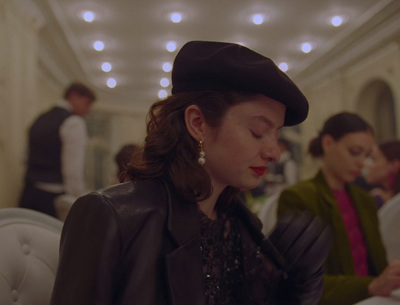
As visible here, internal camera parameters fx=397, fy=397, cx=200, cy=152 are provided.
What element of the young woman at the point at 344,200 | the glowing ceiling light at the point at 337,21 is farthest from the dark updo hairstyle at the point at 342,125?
the glowing ceiling light at the point at 337,21

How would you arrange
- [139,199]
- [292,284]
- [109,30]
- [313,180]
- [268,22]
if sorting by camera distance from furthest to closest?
[313,180]
[109,30]
[268,22]
[292,284]
[139,199]

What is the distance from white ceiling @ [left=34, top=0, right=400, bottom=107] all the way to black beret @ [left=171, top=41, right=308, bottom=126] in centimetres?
16

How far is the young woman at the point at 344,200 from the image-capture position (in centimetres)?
126

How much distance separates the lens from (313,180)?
141cm

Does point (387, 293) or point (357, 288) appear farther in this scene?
point (357, 288)

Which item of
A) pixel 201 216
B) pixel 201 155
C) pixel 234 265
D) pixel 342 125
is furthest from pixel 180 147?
pixel 342 125

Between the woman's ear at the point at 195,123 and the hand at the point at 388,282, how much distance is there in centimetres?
57

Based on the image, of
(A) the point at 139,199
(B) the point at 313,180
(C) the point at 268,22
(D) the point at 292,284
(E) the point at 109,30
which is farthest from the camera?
(B) the point at 313,180

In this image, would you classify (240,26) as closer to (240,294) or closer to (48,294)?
(240,294)

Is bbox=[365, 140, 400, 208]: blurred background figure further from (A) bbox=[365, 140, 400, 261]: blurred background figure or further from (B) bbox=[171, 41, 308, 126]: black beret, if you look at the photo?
(B) bbox=[171, 41, 308, 126]: black beret

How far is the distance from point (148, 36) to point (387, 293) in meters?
1.01

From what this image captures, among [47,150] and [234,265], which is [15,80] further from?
[234,265]

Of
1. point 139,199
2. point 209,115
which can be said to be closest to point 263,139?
point 209,115

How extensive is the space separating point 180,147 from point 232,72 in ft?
0.58
